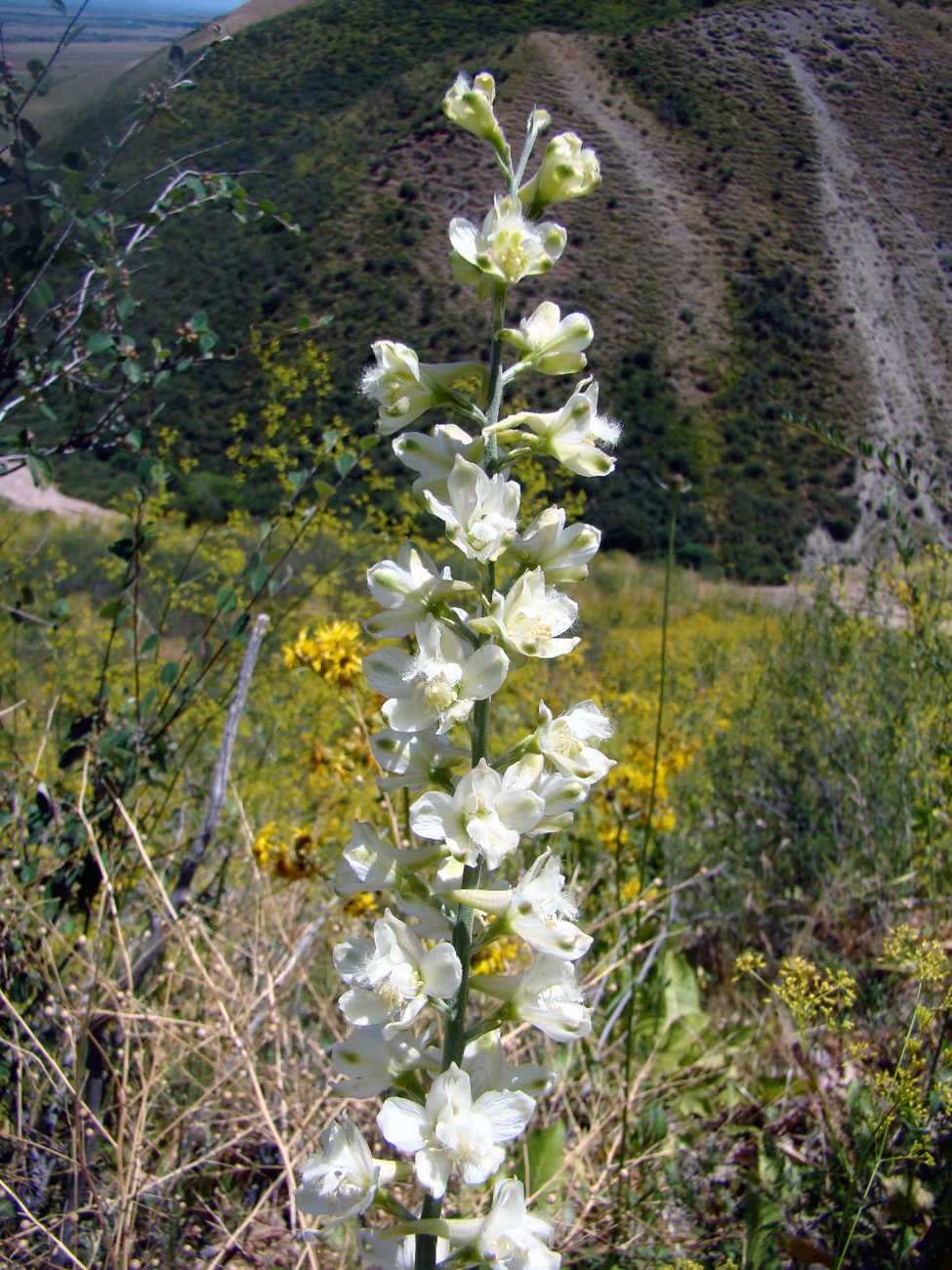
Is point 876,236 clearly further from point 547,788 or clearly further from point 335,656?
point 547,788

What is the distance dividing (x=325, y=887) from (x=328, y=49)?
46134 mm

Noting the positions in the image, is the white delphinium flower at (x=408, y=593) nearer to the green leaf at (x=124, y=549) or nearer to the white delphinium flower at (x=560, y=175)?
the white delphinium flower at (x=560, y=175)

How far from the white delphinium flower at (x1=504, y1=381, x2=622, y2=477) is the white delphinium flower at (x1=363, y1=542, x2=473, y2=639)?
0.74ft

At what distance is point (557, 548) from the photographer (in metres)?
1.08

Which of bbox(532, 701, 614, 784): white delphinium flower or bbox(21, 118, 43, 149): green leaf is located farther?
bbox(21, 118, 43, 149): green leaf

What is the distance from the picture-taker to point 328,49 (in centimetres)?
3850

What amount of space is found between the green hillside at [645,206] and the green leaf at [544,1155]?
78.3 feet

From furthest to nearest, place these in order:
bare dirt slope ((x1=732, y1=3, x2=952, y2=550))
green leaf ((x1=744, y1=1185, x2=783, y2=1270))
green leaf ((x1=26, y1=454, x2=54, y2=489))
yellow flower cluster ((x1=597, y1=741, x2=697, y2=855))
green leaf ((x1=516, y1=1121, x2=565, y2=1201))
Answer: bare dirt slope ((x1=732, y1=3, x2=952, y2=550)) < yellow flower cluster ((x1=597, y1=741, x2=697, y2=855)) < green leaf ((x1=26, y1=454, x2=54, y2=489)) < green leaf ((x1=516, y1=1121, x2=565, y2=1201)) < green leaf ((x1=744, y1=1185, x2=783, y2=1270))

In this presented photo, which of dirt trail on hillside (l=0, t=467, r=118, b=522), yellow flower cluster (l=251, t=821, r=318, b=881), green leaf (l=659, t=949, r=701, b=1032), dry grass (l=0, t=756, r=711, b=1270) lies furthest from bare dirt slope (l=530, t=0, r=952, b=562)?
dry grass (l=0, t=756, r=711, b=1270)

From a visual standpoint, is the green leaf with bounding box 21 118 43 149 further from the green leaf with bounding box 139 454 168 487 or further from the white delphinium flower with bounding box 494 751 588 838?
the white delphinium flower with bounding box 494 751 588 838

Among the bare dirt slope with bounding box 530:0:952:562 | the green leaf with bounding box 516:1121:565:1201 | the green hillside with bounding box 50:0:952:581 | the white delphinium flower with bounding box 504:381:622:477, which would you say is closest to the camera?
the white delphinium flower with bounding box 504:381:622:477

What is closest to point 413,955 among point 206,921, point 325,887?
point 206,921

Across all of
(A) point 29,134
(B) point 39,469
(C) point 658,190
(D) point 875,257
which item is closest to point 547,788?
(B) point 39,469

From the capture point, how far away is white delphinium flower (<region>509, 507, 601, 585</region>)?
1.07m
